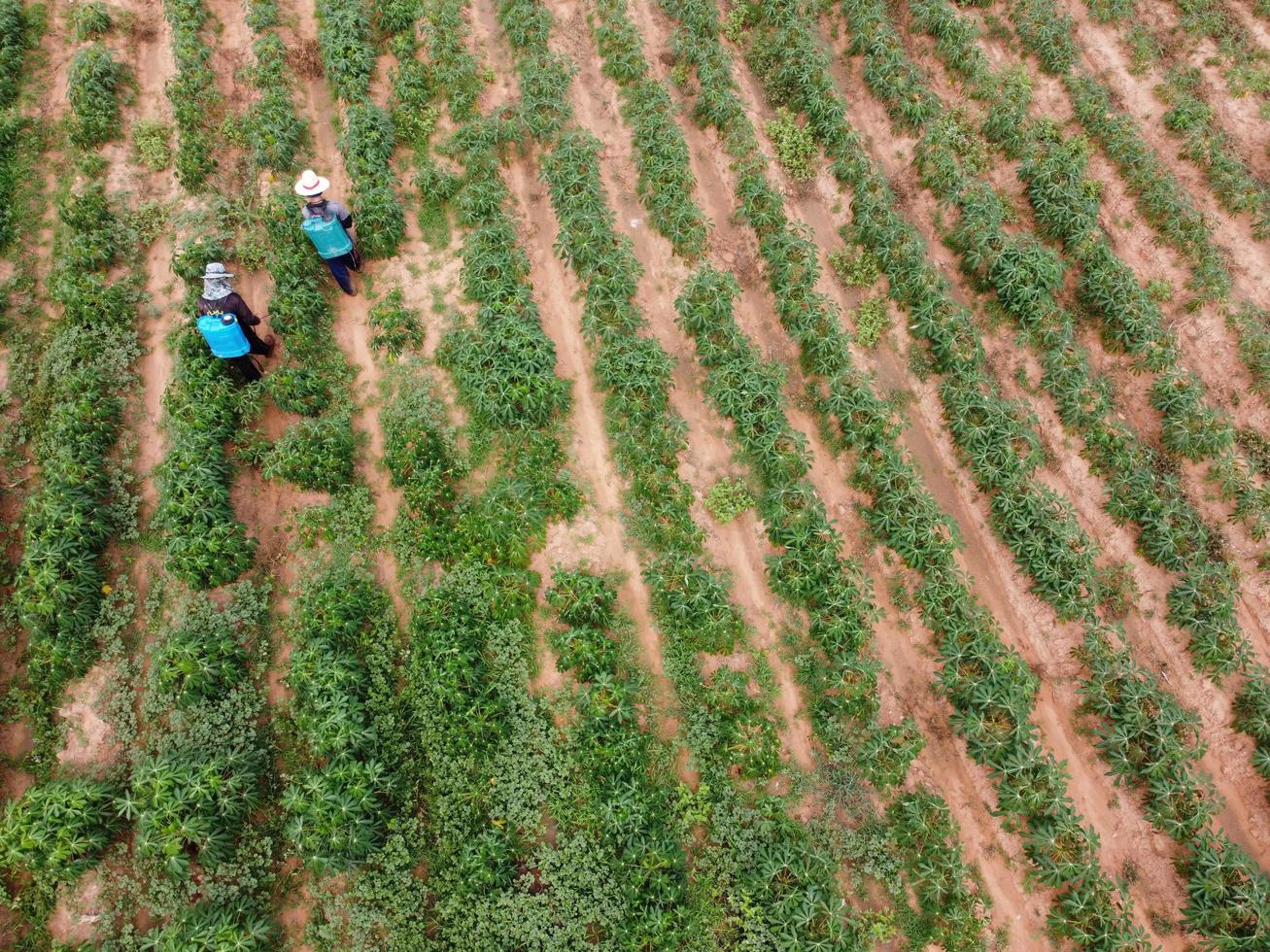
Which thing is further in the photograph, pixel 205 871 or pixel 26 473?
pixel 26 473

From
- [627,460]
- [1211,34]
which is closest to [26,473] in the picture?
[627,460]

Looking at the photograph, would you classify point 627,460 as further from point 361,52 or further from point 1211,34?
point 1211,34

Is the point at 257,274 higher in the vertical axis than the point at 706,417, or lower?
lower

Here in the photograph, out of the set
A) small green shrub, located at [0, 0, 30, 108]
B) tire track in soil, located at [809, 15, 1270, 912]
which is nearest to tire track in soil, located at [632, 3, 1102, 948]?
tire track in soil, located at [809, 15, 1270, 912]

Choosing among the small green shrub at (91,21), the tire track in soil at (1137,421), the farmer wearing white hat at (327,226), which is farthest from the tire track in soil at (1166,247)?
the small green shrub at (91,21)

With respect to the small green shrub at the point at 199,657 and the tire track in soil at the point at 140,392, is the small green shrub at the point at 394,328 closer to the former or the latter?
the tire track in soil at the point at 140,392
